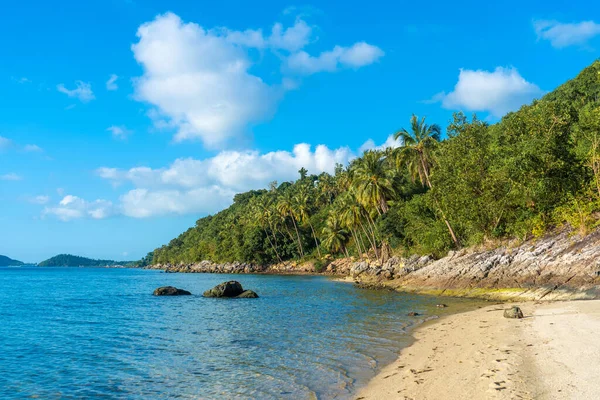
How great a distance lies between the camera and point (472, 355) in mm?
11766

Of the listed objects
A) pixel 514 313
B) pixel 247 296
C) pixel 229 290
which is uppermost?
pixel 514 313

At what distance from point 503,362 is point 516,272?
19.4 meters

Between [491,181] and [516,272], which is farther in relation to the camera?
[491,181]

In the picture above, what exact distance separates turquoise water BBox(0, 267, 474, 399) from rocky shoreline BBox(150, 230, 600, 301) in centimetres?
433

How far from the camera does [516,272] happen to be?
89.6 ft

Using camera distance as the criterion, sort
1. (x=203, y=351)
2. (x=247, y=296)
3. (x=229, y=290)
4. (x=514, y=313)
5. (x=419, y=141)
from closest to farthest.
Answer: (x=203, y=351), (x=514, y=313), (x=247, y=296), (x=229, y=290), (x=419, y=141)

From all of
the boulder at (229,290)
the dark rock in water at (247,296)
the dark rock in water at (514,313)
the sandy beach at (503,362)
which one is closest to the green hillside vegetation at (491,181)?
the dark rock in water at (514,313)

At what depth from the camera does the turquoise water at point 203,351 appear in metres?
11.2

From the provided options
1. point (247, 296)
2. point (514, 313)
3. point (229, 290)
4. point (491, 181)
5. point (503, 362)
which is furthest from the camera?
point (229, 290)

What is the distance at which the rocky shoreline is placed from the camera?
22.3 m

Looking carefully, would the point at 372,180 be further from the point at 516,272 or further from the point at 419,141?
the point at 516,272

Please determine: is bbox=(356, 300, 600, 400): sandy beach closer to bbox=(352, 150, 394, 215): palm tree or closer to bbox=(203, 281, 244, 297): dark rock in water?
bbox=(203, 281, 244, 297): dark rock in water

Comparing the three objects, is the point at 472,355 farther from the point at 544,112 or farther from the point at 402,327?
the point at 544,112

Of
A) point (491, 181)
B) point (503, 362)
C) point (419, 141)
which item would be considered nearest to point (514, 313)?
point (503, 362)
